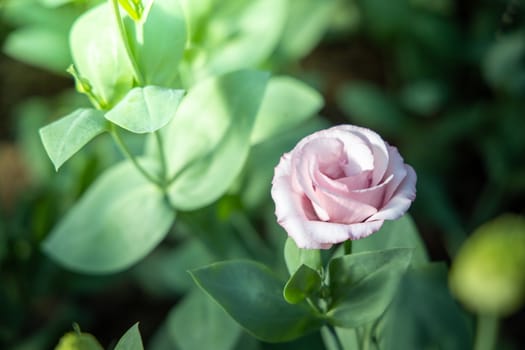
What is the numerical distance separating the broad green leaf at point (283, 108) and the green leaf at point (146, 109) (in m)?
0.17

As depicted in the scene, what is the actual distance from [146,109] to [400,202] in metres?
0.21

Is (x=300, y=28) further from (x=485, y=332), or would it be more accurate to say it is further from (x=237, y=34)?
(x=485, y=332)

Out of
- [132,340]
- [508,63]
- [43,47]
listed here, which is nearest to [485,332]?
[132,340]

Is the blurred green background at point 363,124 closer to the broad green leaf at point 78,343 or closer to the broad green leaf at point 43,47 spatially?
the broad green leaf at point 43,47

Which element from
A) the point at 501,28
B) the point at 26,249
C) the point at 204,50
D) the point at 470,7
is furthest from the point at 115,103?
the point at 470,7

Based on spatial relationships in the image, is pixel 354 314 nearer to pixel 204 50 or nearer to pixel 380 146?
pixel 380 146

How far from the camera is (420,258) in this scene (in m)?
0.70

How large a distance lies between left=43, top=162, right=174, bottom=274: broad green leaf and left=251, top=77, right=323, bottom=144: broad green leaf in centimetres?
12

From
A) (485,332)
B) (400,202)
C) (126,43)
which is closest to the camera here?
(400,202)

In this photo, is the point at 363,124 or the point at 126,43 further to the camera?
the point at 363,124

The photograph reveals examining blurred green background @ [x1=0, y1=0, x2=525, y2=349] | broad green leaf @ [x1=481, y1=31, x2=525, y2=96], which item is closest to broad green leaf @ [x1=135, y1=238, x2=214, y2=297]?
blurred green background @ [x1=0, y1=0, x2=525, y2=349]

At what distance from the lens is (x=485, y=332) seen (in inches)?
29.1

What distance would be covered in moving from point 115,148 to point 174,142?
182 millimetres

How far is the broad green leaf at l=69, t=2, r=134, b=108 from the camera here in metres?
0.67
